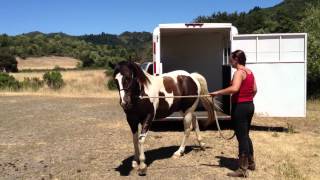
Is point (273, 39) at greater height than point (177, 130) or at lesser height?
greater

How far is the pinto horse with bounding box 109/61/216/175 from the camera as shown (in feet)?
23.8

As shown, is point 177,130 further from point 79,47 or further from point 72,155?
point 79,47

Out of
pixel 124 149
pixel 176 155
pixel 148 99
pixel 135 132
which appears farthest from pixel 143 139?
pixel 124 149

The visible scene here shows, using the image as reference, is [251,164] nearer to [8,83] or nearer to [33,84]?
[33,84]

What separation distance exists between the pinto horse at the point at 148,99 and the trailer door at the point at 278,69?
8.50 ft

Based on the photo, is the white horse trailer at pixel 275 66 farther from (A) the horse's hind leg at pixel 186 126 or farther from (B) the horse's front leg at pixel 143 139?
(B) the horse's front leg at pixel 143 139

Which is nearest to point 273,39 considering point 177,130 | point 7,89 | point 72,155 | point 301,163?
point 177,130

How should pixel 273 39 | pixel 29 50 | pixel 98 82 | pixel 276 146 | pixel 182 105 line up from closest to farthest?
pixel 182 105
pixel 276 146
pixel 273 39
pixel 98 82
pixel 29 50

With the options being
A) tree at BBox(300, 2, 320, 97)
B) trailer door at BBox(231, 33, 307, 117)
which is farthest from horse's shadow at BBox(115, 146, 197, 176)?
tree at BBox(300, 2, 320, 97)

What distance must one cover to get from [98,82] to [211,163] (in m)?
25.2

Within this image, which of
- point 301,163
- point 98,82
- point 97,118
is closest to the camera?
point 301,163

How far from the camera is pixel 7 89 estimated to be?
2939 cm

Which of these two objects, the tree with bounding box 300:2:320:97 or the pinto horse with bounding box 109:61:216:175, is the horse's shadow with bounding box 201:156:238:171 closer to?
the pinto horse with bounding box 109:61:216:175

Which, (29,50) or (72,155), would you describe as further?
(29,50)
